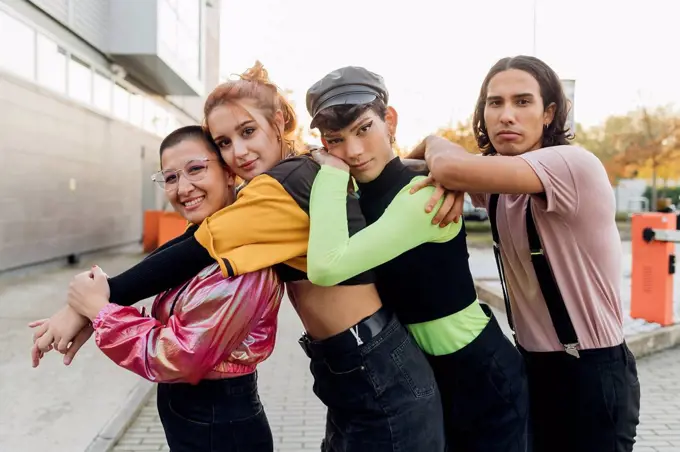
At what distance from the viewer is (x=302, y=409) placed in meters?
4.71

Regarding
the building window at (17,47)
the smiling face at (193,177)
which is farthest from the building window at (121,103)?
the smiling face at (193,177)

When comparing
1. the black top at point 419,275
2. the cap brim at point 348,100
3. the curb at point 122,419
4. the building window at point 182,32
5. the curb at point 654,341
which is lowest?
the curb at point 122,419

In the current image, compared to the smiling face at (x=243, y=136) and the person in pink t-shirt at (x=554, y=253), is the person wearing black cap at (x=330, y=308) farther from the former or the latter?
the person in pink t-shirt at (x=554, y=253)

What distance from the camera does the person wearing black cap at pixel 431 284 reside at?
1726mm

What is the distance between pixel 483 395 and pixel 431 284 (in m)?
0.38

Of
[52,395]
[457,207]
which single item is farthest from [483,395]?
[52,395]

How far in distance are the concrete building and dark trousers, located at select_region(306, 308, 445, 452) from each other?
10394mm

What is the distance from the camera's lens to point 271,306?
68.9 inches

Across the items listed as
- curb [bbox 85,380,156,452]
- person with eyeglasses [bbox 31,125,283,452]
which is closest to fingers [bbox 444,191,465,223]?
person with eyeglasses [bbox 31,125,283,452]

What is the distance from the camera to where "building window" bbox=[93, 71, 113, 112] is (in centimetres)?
1479

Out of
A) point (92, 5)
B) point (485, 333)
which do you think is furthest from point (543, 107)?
point (92, 5)

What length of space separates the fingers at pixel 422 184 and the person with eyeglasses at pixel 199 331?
0.46 meters

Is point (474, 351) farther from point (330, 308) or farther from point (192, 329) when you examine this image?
point (192, 329)

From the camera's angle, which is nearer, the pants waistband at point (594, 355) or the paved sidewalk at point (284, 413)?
the pants waistband at point (594, 355)
